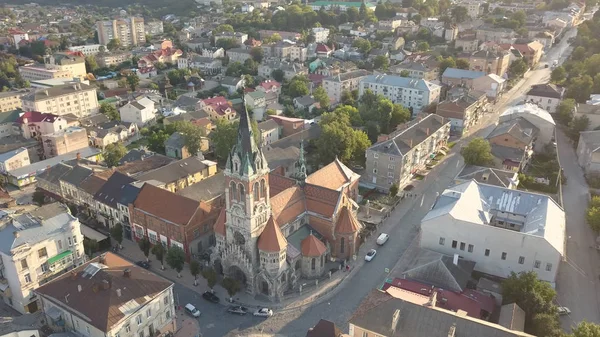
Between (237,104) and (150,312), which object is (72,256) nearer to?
(150,312)

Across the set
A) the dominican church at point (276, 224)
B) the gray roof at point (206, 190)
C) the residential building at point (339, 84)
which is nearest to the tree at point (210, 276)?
the dominican church at point (276, 224)

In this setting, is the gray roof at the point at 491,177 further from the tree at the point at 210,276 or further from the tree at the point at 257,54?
the tree at the point at 257,54

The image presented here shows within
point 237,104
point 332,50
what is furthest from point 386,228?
point 332,50

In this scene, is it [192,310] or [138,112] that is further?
[138,112]

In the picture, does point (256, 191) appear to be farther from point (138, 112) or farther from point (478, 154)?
point (138, 112)

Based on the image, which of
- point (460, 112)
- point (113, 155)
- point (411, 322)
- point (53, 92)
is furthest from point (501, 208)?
point (53, 92)

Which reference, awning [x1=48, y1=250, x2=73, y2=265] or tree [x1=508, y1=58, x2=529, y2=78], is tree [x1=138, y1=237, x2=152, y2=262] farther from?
tree [x1=508, y1=58, x2=529, y2=78]

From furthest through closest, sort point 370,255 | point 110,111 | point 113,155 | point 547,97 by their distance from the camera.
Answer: point 110,111 → point 547,97 → point 113,155 → point 370,255

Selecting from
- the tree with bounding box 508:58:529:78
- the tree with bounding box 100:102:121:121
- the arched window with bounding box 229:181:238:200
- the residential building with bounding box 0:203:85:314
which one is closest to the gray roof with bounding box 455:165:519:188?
the arched window with bounding box 229:181:238:200
